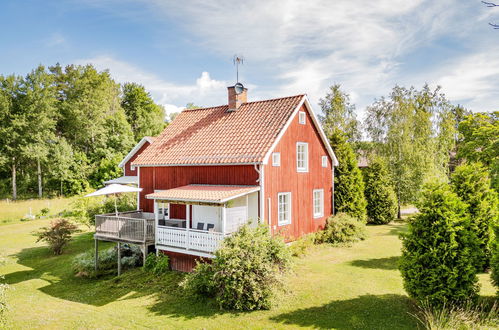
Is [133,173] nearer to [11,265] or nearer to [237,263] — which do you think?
[11,265]

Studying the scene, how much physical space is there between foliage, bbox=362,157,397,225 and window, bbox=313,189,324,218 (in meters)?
6.45

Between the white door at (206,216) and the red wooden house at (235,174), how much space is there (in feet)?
0.16

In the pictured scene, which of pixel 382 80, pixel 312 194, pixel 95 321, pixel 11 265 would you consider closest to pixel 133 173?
pixel 11 265

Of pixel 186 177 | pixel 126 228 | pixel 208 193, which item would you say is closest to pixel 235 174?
pixel 208 193

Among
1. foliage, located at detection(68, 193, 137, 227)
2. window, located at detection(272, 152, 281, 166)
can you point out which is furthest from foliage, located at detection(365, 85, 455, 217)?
foliage, located at detection(68, 193, 137, 227)

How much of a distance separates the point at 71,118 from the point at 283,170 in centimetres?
4495

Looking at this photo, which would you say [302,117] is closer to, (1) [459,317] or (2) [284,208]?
(2) [284,208]

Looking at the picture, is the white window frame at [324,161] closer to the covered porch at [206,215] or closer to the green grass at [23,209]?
the covered porch at [206,215]

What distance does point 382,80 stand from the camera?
30281 millimetres

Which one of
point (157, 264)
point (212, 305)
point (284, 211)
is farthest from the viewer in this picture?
point (284, 211)

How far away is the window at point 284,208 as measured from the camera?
16355 mm

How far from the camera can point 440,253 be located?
8.88 meters

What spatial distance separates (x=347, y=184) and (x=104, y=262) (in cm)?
1560

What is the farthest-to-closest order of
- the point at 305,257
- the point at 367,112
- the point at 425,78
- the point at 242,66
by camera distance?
the point at 367,112 → the point at 425,78 → the point at 242,66 → the point at 305,257
